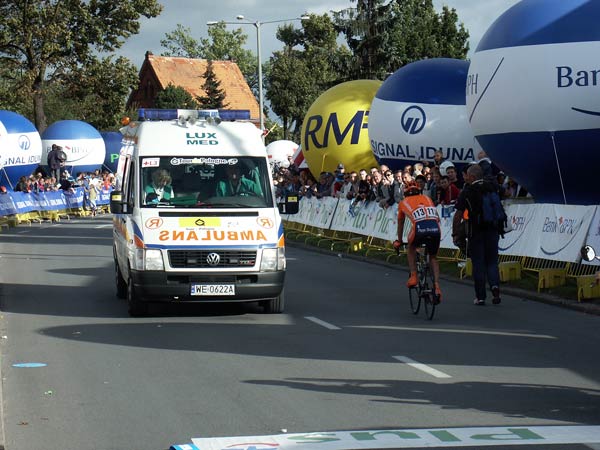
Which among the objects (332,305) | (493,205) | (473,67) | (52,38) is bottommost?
(332,305)

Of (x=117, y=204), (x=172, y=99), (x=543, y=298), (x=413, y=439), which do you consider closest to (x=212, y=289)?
(x=117, y=204)

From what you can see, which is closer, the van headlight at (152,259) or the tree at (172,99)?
the van headlight at (152,259)

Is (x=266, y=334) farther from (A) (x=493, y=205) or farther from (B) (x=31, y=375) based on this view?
(A) (x=493, y=205)

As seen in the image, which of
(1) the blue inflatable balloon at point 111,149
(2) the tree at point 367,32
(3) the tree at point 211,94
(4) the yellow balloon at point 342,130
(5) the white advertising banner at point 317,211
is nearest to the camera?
(5) the white advertising banner at point 317,211

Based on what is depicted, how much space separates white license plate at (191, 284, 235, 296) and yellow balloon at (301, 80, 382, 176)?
19.6m

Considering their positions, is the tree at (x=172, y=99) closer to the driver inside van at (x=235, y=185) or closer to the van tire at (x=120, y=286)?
the van tire at (x=120, y=286)

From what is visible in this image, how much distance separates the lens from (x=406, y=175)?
76.5 ft

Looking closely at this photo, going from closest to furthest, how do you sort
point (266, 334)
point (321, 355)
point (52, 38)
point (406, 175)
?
point (321, 355)
point (266, 334)
point (406, 175)
point (52, 38)

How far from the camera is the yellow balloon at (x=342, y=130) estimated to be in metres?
33.9

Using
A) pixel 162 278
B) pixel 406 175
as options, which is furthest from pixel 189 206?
pixel 406 175

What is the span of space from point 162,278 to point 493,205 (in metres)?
4.72

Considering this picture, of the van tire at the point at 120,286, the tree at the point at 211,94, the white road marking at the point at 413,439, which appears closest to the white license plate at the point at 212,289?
the van tire at the point at 120,286

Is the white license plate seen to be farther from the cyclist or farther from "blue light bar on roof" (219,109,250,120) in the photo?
"blue light bar on roof" (219,109,250,120)

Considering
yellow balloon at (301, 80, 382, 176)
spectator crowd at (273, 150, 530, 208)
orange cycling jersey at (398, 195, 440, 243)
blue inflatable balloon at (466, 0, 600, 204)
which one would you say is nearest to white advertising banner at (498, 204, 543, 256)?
spectator crowd at (273, 150, 530, 208)
